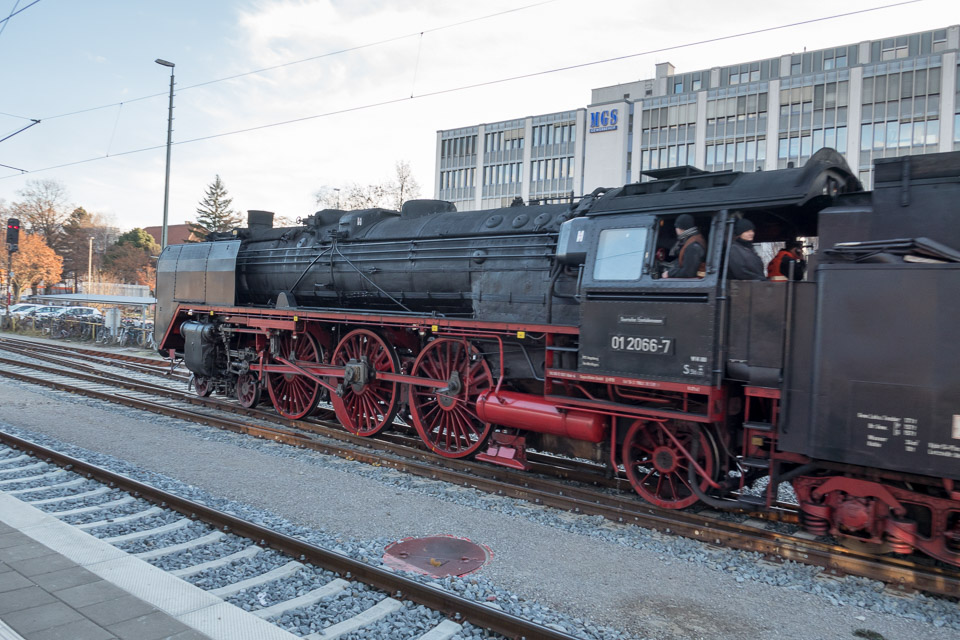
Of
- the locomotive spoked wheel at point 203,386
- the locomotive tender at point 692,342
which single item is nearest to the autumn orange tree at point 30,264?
the locomotive spoked wheel at point 203,386

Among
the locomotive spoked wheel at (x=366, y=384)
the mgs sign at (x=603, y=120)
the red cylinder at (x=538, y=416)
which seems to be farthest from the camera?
the mgs sign at (x=603, y=120)

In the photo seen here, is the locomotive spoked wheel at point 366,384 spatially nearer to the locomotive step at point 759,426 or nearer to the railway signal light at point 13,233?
the locomotive step at point 759,426

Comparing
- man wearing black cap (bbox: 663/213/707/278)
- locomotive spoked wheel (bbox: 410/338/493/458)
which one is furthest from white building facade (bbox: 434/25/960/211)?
man wearing black cap (bbox: 663/213/707/278)

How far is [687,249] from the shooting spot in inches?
254

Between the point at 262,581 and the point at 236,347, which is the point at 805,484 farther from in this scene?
the point at 236,347

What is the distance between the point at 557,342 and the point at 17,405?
38.3 feet

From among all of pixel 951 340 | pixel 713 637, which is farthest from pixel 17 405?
pixel 951 340

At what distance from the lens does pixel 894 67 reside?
49281 mm

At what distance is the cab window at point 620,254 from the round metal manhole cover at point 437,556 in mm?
3263

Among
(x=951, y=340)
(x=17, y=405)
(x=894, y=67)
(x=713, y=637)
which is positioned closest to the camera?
(x=713, y=637)

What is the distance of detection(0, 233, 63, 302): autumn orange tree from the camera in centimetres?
5275

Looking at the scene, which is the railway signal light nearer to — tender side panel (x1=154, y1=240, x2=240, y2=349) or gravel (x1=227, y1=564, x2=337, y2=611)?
tender side panel (x1=154, y1=240, x2=240, y2=349)

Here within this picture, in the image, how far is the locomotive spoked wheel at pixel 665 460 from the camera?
668 centimetres

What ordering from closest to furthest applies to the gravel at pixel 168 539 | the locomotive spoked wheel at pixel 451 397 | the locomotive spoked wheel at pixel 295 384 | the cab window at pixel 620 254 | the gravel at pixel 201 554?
the gravel at pixel 201 554 < the gravel at pixel 168 539 < the cab window at pixel 620 254 < the locomotive spoked wheel at pixel 451 397 < the locomotive spoked wheel at pixel 295 384
